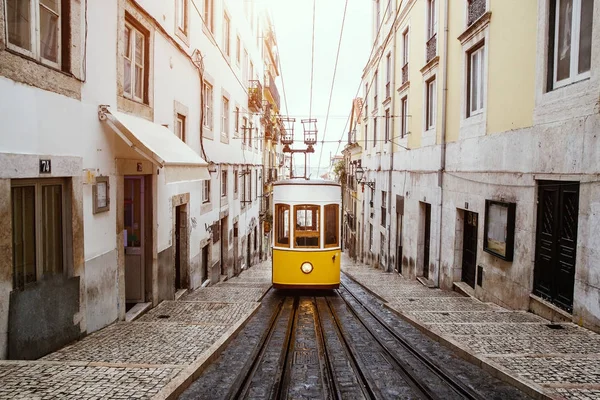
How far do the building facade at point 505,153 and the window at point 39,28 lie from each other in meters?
6.76

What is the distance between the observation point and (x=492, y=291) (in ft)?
31.0

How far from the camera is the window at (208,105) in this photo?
1370 cm

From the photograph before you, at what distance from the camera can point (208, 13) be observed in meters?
13.8

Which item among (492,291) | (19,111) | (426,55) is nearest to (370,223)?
(426,55)

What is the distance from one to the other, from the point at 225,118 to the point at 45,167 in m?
11.9

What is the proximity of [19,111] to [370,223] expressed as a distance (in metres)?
19.9

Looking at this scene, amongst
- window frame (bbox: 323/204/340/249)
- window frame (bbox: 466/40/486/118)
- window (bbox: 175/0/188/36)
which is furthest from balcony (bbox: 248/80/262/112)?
window frame (bbox: 466/40/486/118)

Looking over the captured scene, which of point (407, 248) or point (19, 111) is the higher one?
point (19, 111)

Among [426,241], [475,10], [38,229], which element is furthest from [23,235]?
[426,241]

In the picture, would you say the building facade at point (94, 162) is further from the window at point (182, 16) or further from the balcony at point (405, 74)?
the balcony at point (405, 74)

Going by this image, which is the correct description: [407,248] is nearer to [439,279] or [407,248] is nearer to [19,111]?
[439,279]

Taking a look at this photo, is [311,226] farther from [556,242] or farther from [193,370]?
[193,370]

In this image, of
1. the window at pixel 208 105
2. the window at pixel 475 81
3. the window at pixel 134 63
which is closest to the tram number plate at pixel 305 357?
the window at pixel 134 63

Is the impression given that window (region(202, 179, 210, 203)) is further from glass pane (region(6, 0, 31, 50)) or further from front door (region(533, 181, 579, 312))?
front door (region(533, 181, 579, 312))
